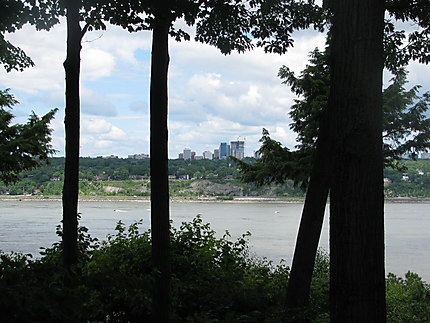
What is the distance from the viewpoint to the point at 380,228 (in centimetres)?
254

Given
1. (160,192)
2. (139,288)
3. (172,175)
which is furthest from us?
(172,175)

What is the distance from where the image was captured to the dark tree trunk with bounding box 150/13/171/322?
4.09 meters

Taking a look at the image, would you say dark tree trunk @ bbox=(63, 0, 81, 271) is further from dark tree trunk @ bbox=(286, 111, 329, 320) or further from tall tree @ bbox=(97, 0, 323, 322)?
dark tree trunk @ bbox=(286, 111, 329, 320)

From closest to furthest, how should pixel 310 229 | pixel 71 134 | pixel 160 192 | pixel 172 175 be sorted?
pixel 160 192
pixel 71 134
pixel 310 229
pixel 172 175

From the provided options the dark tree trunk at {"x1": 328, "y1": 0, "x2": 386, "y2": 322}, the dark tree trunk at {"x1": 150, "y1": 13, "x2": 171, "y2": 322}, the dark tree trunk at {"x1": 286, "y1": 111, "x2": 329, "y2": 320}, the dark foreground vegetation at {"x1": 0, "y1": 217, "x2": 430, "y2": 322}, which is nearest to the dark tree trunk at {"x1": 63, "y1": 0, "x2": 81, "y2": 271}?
the dark foreground vegetation at {"x1": 0, "y1": 217, "x2": 430, "y2": 322}

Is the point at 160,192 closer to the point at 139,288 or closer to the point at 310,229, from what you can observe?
the point at 139,288

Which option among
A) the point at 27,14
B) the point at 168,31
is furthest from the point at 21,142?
the point at 168,31

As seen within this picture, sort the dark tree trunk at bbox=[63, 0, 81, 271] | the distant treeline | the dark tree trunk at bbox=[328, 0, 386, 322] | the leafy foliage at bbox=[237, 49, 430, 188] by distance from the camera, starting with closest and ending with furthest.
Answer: the dark tree trunk at bbox=[328, 0, 386, 322]
the dark tree trunk at bbox=[63, 0, 81, 271]
the leafy foliage at bbox=[237, 49, 430, 188]
the distant treeline

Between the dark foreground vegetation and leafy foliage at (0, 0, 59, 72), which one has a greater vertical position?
leafy foliage at (0, 0, 59, 72)

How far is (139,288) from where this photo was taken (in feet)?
11.7

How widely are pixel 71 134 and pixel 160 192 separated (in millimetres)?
1353

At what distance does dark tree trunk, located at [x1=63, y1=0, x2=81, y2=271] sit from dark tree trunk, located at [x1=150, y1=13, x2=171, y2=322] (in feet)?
3.47

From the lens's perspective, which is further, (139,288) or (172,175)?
(172,175)

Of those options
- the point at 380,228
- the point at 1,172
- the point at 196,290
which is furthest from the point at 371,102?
the point at 1,172
